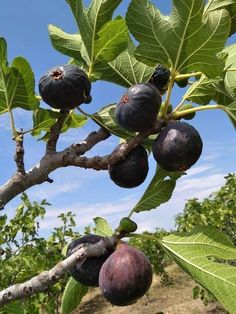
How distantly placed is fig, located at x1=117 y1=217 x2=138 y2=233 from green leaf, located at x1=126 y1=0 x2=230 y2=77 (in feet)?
1.96

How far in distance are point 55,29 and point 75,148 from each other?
1.83ft

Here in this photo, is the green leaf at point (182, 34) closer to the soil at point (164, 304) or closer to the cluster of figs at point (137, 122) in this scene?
the cluster of figs at point (137, 122)

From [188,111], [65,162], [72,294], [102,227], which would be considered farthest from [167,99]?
[72,294]

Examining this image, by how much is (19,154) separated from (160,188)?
0.62 meters

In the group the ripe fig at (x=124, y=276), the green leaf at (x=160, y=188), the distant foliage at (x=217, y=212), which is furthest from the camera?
the distant foliage at (x=217, y=212)

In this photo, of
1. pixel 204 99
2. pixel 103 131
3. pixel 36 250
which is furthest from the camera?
pixel 36 250

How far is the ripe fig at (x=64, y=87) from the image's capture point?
1.66m

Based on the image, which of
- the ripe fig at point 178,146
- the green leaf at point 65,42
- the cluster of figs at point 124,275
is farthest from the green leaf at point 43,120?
the cluster of figs at point 124,275

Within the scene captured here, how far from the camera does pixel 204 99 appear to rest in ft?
5.90

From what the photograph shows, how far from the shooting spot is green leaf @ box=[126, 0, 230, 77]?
156 centimetres

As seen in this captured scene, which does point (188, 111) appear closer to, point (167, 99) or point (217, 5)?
point (167, 99)

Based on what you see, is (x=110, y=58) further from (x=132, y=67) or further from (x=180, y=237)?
(x=180, y=237)

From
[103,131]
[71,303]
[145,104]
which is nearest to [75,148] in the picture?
[103,131]

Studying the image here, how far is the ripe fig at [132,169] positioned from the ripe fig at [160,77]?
1.02 feet
